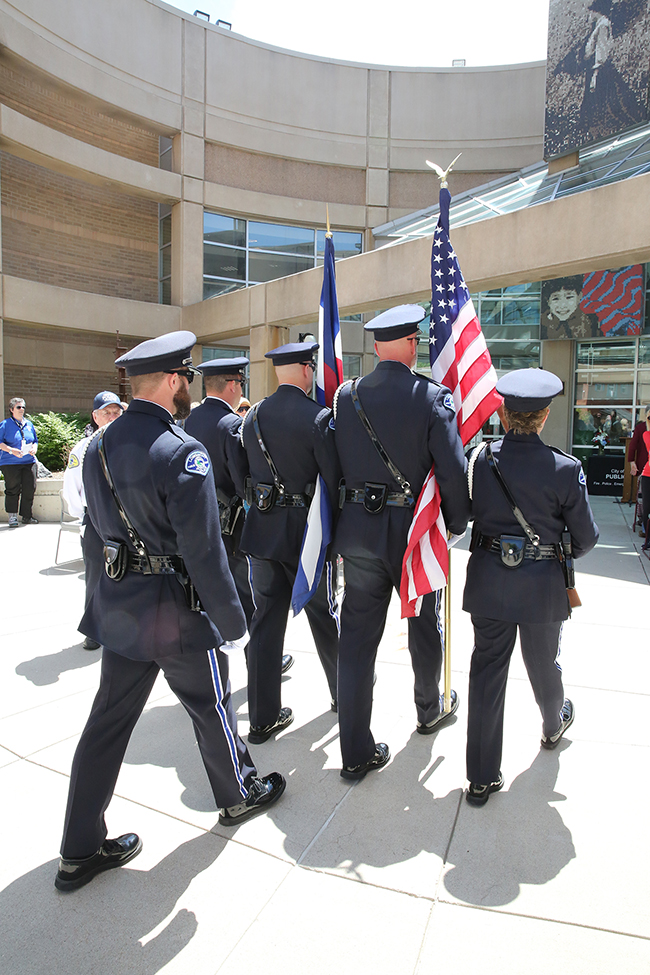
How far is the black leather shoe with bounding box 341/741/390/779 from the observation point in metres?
2.98

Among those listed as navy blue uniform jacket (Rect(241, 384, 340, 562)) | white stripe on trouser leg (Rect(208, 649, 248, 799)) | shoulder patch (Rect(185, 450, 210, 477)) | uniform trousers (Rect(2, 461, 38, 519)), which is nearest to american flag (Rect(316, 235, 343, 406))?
navy blue uniform jacket (Rect(241, 384, 340, 562))

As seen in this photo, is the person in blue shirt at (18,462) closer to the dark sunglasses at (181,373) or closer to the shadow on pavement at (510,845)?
the dark sunglasses at (181,373)

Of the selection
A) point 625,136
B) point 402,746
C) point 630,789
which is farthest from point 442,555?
point 625,136

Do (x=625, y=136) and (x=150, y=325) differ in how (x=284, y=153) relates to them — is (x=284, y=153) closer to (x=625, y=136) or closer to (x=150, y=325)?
(x=150, y=325)

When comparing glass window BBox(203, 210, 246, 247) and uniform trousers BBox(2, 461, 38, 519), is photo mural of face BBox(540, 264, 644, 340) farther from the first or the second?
uniform trousers BBox(2, 461, 38, 519)

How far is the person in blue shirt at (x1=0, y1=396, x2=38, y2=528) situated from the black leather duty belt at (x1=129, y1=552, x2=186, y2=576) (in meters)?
8.65

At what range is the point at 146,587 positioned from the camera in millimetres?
2342

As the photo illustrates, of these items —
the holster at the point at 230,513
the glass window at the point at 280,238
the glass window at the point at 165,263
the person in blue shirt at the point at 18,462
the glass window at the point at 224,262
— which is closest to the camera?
the holster at the point at 230,513

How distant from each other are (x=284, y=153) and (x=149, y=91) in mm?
3713

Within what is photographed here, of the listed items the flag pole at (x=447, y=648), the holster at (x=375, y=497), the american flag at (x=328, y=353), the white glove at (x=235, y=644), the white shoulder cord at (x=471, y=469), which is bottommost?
the flag pole at (x=447, y=648)

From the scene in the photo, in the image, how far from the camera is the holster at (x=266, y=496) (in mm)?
3471

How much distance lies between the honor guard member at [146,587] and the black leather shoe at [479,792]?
3.82 feet

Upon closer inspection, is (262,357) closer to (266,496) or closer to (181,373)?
(266,496)

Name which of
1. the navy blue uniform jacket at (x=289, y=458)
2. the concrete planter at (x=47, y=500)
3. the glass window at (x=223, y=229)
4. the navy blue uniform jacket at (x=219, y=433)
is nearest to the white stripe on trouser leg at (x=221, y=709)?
the navy blue uniform jacket at (x=289, y=458)
